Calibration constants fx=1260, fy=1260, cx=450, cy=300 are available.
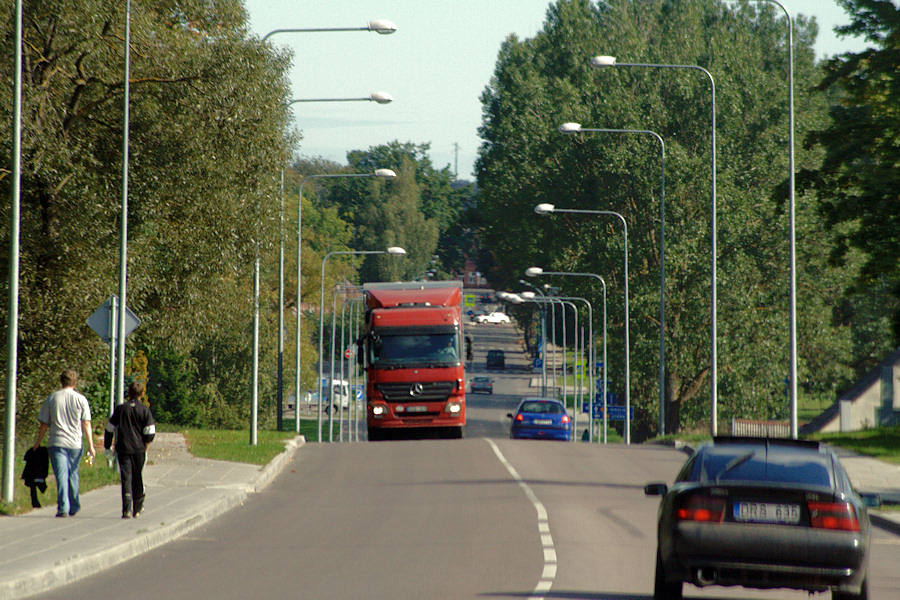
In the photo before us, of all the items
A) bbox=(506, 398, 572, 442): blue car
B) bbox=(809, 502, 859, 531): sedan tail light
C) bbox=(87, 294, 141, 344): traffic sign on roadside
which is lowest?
bbox=(506, 398, 572, 442): blue car

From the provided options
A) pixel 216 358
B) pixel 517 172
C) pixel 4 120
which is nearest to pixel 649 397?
pixel 517 172

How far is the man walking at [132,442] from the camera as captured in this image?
48.7 feet

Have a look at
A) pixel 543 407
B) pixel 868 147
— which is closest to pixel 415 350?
pixel 868 147

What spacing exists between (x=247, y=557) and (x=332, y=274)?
73557 mm

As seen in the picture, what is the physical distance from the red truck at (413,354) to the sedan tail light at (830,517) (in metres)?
21.5

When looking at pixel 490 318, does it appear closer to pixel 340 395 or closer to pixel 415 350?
pixel 340 395

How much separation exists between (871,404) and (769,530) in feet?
150

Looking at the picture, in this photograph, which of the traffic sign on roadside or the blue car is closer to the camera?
the traffic sign on roadside

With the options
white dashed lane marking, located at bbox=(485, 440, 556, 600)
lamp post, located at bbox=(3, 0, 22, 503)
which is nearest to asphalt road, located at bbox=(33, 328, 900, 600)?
white dashed lane marking, located at bbox=(485, 440, 556, 600)

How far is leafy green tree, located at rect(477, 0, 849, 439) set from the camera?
2056 inches

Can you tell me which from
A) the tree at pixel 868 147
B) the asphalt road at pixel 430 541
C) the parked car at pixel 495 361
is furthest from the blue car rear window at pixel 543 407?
the parked car at pixel 495 361

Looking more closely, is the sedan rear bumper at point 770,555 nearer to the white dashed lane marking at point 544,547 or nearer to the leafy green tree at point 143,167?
the white dashed lane marking at point 544,547

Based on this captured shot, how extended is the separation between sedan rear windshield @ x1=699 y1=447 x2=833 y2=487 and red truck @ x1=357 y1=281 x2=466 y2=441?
20.9 meters

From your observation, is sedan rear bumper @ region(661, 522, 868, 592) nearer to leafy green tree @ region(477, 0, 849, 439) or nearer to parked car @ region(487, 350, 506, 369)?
leafy green tree @ region(477, 0, 849, 439)
